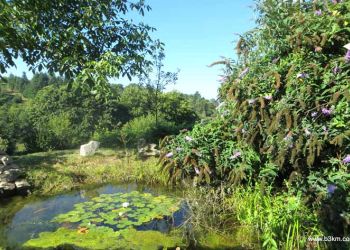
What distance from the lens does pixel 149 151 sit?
406 inches

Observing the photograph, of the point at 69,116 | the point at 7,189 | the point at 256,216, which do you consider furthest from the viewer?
the point at 69,116

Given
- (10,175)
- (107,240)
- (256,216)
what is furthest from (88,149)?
(256,216)

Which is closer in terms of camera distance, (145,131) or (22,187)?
(22,187)

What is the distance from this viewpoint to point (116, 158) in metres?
9.84

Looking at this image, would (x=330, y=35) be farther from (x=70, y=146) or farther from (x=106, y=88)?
(x=70, y=146)

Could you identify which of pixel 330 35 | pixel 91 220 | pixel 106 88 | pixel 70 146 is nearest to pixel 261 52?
pixel 330 35

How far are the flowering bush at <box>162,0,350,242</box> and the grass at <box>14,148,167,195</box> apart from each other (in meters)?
3.29

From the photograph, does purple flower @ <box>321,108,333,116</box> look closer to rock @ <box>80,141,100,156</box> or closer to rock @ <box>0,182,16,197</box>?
rock @ <box>0,182,16,197</box>

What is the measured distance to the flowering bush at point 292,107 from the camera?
3520 millimetres

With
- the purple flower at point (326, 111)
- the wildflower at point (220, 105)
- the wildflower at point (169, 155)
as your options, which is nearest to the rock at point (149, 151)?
the wildflower at point (169, 155)

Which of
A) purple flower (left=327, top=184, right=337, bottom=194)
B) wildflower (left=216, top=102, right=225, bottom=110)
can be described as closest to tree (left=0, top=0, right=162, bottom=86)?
wildflower (left=216, top=102, right=225, bottom=110)

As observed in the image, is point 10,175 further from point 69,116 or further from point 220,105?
point 69,116

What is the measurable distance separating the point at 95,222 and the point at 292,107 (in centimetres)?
344

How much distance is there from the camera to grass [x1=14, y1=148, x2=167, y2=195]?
7.83 metres
